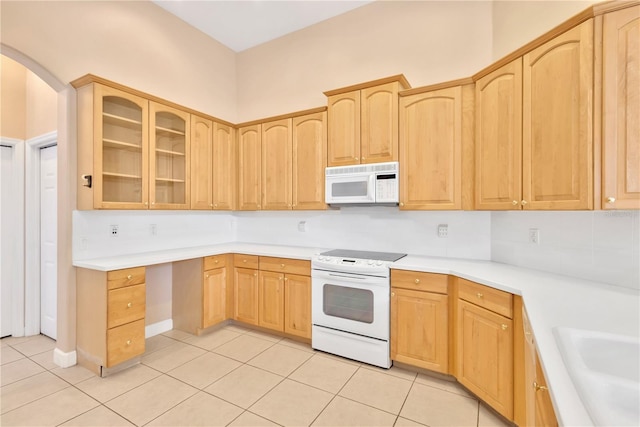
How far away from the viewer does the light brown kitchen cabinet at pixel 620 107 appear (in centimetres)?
145

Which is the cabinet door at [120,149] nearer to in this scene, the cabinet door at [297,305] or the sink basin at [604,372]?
the cabinet door at [297,305]

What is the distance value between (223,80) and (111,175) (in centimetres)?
215

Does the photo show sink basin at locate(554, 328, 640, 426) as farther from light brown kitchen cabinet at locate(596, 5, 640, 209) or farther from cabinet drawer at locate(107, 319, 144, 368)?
cabinet drawer at locate(107, 319, 144, 368)

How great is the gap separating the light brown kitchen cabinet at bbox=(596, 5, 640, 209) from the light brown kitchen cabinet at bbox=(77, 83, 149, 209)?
3436mm

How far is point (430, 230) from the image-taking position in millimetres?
2842

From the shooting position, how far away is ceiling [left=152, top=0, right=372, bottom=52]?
320 cm

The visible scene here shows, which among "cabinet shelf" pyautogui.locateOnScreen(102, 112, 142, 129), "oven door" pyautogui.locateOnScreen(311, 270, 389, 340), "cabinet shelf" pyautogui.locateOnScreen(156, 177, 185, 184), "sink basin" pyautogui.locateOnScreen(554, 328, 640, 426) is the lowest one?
"oven door" pyautogui.locateOnScreen(311, 270, 389, 340)

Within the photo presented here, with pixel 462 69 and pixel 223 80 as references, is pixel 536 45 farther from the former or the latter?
pixel 223 80

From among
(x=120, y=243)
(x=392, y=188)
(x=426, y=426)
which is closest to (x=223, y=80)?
(x=120, y=243)

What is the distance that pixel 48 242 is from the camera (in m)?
3.10

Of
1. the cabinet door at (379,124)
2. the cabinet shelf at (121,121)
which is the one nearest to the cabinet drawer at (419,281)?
the cabinet door at (379,124)

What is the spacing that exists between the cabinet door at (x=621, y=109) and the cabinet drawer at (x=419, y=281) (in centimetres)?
109

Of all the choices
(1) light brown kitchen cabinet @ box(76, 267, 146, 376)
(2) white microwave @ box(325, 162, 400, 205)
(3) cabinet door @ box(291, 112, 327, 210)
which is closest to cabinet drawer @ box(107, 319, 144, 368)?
(1) light brown kitchen cabinet @ box(76, 267, 146, 376)

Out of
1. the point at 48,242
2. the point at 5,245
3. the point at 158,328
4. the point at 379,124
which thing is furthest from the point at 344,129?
the point at 5,245
